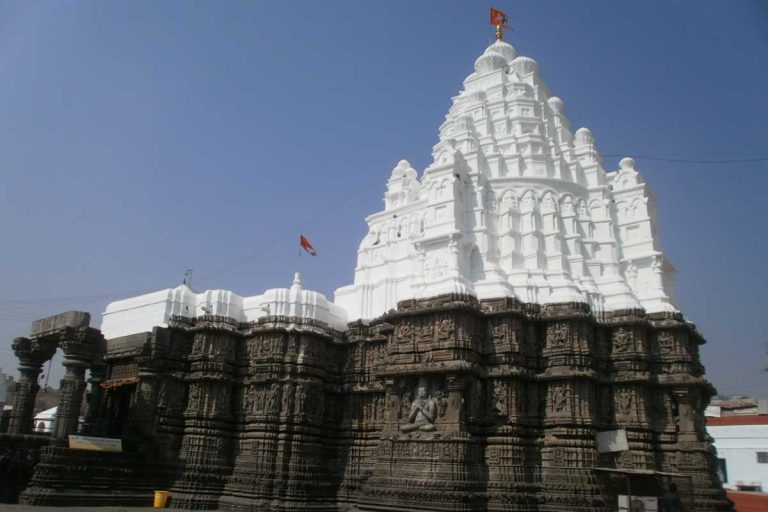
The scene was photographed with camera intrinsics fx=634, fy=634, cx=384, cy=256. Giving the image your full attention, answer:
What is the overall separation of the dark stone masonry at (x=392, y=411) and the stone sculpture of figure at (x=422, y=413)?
5 cm

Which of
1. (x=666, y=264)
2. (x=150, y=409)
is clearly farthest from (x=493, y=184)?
(x=150, y=409)

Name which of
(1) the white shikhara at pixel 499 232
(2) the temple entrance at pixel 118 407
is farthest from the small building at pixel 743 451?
(2) the temple entrance at pixel 118 407

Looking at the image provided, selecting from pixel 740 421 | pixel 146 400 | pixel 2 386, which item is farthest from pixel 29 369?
pixel 740 421

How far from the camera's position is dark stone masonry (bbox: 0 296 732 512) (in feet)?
66.3

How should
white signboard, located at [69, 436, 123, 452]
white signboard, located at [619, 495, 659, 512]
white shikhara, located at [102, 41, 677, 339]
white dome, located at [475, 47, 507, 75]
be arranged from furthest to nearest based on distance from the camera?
white dome, located at [475, 47, 507, 75] < white shikhara, located at [102, 41, 677, 339] < white signboard, located at [69, 436, 123, 452] < white signboard, located at [619, 495, 659, 512]

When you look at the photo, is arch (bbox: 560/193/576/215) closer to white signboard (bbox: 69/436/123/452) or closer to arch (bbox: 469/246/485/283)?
arch (bbox: 469/246/485/283)

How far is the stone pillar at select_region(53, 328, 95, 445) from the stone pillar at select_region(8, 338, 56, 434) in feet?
8.16

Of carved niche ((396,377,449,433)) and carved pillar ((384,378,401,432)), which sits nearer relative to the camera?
carved niche ((396,377,449,433))

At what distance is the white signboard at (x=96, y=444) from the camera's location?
2239 cm

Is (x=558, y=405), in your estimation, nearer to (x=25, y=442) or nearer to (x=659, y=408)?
(x=659, y=408)

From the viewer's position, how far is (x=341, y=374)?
2705 cm

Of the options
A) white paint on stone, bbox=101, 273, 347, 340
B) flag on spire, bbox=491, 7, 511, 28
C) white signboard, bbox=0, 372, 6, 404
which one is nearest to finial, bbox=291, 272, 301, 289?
white paint on stone, bbox=101, 273, 347, 340

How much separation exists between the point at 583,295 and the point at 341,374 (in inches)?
413

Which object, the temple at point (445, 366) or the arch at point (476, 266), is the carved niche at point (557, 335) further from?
the arch at point (476, 266)
